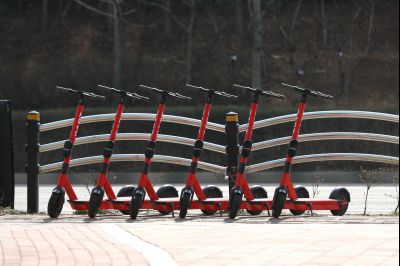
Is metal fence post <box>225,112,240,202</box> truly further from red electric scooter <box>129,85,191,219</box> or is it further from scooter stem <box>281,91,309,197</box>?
scooter stem <box>281,91,309,197</box>

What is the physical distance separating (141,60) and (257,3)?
13.6m

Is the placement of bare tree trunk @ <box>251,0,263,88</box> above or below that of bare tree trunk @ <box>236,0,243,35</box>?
below

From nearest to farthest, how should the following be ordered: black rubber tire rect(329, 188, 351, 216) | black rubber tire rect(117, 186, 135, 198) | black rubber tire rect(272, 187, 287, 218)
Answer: black rubber tire rect(272, 187, 287, 218) → black rubber tire rect(329, 188, 351, 216) → black rubber tire rect(117, 186, 135, 198)

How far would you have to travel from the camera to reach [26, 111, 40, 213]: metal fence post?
1391 cm

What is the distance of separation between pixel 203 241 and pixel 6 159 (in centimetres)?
488

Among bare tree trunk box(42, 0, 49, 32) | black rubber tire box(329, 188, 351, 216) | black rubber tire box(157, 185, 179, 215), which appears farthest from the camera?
bare tree trunk box(42, 0, 49, 32)

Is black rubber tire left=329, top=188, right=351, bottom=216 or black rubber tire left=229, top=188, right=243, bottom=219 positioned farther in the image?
black rubber tire left=329, top=188, right=351, bottom=216

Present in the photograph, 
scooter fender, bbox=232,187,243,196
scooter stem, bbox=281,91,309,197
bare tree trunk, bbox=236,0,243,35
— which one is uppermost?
bare tree trunk, bbox=236,0,243,35

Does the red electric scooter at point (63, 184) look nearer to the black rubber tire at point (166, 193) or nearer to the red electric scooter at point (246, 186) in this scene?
the black rubber tire at point (166, 193)

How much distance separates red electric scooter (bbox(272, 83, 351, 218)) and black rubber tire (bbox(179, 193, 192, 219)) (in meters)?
0.92

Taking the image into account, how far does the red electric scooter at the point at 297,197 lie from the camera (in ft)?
40.0

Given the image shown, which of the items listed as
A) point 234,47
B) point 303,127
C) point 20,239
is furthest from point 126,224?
point 234,47

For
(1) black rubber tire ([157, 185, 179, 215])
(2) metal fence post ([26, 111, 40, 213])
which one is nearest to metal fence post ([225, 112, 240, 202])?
(1) black rubber tire ([157, 185, 179, 215])

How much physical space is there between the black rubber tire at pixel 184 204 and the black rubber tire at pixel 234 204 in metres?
0.47
